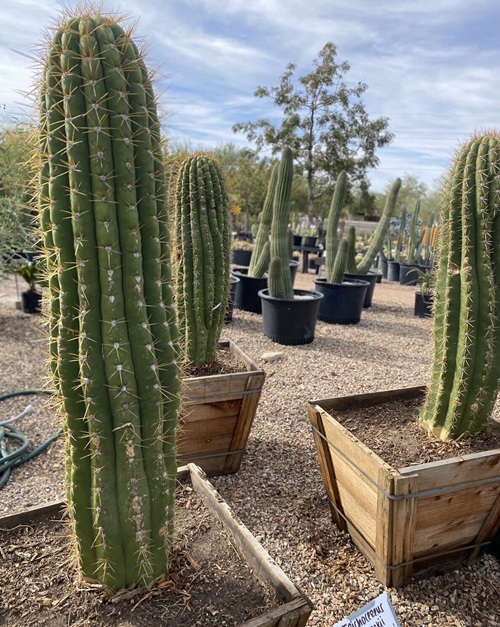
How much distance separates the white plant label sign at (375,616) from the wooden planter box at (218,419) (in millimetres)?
1273

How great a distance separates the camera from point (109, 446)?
4.15 feet

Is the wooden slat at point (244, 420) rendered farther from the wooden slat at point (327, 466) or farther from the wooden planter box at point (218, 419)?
the wooden slat at point (327, 466)

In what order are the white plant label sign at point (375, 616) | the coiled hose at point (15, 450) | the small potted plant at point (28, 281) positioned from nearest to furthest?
the white plant label sign at point (375, 616) < the coiled hose at point (15, 450) < the small potted plant at point (28, 281)

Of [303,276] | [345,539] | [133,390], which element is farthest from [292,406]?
[303,276]

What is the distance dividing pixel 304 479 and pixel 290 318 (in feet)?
9.05

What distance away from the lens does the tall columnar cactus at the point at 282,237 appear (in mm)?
5438

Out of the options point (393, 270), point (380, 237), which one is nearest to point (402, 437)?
point (380, 237)

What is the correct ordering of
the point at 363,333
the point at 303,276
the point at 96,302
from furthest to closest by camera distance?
the point at 303,276 → the point at 363,333 → the point at 96,302

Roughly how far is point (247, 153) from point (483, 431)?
54.1ft

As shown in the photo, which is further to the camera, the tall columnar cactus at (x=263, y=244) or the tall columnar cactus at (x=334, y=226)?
the tall columnar cactus at (x=334, y=226)

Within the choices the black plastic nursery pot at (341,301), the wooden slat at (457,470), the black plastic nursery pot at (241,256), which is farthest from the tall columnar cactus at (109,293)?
the black plastic nursery pot at (241,256)

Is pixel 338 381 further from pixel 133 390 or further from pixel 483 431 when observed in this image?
pixel 133 390

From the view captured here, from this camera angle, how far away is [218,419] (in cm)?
264

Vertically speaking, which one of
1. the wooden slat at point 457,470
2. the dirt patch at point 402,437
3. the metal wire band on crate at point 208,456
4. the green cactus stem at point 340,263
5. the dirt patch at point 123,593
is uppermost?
the green cactus stem at point 340,263
